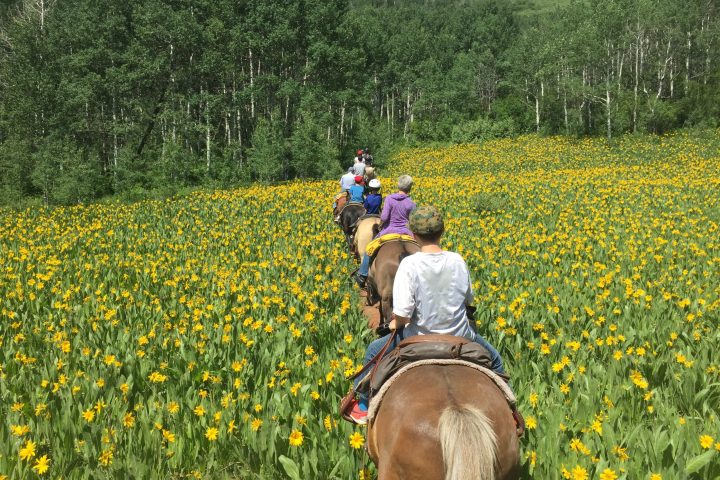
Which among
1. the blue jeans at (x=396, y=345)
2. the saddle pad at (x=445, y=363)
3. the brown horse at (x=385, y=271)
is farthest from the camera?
the brown horse at (x=385, y=271)

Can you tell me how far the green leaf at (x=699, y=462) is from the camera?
140 inches

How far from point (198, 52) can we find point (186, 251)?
2737cm

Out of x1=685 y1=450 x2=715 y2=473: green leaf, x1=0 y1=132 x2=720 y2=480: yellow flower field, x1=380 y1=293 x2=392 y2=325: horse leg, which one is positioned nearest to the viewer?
x1=685 y1=450 x2=715 y2=473: green leaf

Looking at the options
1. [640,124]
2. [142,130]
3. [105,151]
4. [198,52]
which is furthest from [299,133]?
[640,124]

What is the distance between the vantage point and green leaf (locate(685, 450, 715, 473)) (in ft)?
11.7

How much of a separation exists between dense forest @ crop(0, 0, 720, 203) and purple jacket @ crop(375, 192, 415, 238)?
63.9 ft

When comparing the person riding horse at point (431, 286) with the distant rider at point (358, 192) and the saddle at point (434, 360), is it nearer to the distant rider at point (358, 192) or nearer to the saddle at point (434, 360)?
the saddle at point (434, 360)

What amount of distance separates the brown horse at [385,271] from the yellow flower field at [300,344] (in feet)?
1.67

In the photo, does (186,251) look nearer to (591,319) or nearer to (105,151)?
(591,319)

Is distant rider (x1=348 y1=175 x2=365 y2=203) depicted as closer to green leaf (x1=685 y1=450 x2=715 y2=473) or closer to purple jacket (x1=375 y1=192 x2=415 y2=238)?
purple jacket (x1=375 y1=192 x2=415 y2=238)

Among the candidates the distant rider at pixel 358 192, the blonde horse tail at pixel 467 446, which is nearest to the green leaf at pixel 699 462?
the blonde horse tail at pixel 467 446

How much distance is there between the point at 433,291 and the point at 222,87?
43.8 metres

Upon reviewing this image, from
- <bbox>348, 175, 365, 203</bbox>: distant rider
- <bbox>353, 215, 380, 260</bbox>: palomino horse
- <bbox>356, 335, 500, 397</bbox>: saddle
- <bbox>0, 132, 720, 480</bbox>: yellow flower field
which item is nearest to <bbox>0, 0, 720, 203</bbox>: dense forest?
<bbox>348, 175, 365, 203</bbox>: distant rider

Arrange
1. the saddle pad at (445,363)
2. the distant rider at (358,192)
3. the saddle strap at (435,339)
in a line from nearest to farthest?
1. the saddle pad at (445,363)
2. the saddle strap at (435,339)
3. the distant rider at (358,192)
